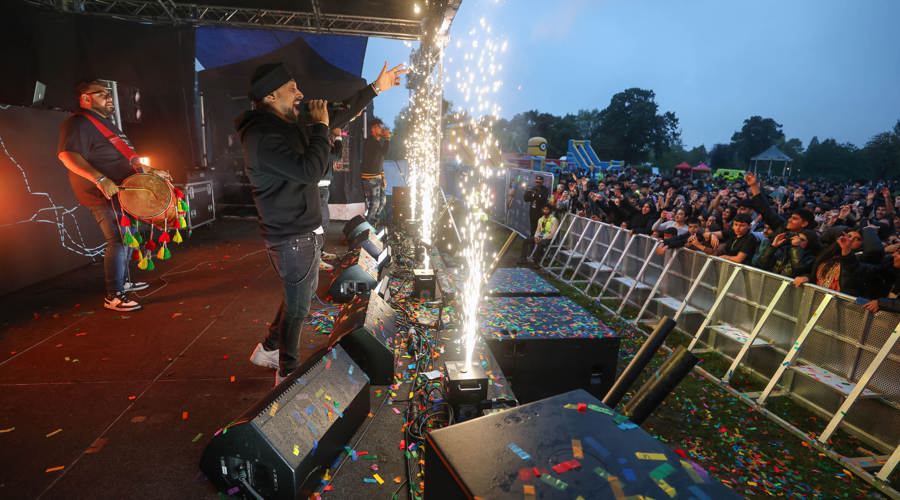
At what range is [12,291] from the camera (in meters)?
5.56

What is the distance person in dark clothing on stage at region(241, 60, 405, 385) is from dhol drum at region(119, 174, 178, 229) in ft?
7.60

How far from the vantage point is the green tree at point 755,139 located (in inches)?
2948

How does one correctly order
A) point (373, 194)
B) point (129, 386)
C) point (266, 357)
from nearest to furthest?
point (129, 386), point (266, 357), point (373, 194)

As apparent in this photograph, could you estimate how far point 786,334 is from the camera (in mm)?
4867

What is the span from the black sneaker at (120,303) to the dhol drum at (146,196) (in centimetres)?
100

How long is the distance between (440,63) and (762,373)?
791 cm

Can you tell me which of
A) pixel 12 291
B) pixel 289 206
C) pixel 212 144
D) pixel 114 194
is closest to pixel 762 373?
pixel 289 206

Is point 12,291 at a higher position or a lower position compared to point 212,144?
lower

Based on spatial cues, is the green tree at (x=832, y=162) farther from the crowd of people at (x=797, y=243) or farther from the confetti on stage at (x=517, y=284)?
the confetti on stage at (x=517, y=284)

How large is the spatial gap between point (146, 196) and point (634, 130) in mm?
75854

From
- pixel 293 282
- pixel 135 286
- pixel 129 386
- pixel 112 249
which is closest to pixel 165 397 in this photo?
pixel 129 386

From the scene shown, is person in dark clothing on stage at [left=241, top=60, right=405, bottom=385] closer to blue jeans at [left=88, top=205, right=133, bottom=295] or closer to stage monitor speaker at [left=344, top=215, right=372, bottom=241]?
blue jeans at [left=88, top=205, right=133, bottom=295]

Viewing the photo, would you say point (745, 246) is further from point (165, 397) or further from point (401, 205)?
point (401, 205)

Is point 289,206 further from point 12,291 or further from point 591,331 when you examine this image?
point 12,291
